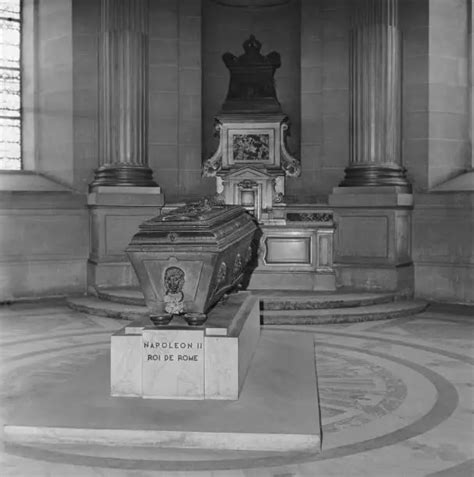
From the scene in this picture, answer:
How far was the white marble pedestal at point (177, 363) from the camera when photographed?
4648 millimetres

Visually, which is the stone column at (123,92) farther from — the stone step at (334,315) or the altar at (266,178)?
the stone step at (334,315)

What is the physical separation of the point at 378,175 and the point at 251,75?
274cm

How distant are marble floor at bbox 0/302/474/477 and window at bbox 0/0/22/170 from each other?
3.78 m

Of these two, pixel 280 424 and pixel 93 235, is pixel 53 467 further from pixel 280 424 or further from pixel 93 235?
pixel 93 235

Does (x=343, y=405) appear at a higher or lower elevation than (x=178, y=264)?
lower

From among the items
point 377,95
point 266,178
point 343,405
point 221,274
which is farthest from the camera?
point 266,178

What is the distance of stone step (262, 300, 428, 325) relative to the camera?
8.61 m

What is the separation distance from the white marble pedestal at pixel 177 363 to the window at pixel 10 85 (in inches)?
313

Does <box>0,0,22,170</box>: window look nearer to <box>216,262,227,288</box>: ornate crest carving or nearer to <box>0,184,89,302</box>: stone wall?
<box>0,184,89,302</box>: stone wall

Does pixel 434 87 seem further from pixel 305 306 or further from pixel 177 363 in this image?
pixel 177 363

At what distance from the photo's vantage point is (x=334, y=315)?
8.68 meters

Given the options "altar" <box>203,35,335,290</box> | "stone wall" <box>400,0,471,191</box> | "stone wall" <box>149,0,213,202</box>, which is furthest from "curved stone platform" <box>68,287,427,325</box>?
"stone wall" <box>149,0,213,202</box>

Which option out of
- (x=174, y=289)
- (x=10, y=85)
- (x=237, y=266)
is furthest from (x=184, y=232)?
(x=10, y=85)

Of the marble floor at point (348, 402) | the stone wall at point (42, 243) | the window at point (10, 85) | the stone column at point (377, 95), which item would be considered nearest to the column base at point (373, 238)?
the stone column at point (377, 95)
